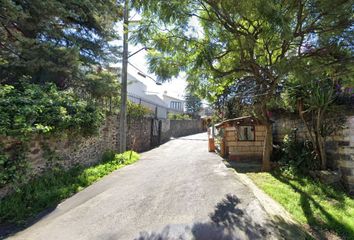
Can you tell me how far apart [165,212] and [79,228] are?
5.10 feet

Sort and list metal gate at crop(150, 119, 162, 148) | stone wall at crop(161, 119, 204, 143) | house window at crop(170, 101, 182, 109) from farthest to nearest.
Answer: house window at crop(170, 101, 182, 109) < stone wall at crop(161, 119, 204, 143) < metal gate at crop(150, 119, 162, 148)

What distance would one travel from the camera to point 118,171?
855cm

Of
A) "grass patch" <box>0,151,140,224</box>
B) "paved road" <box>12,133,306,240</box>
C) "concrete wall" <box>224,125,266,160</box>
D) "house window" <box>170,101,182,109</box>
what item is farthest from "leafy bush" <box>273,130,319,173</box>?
"house window" <box>170,101,182,109</box>

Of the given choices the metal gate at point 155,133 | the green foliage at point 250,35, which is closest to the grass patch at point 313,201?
the green foliage at point 250,35

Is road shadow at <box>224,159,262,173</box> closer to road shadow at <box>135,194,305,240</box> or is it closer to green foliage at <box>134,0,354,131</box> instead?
green foliage at <box>134,0,354,131</box>

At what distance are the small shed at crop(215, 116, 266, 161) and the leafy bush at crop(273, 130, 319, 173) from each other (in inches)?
75.8

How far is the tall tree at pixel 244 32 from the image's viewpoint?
4.27 metres

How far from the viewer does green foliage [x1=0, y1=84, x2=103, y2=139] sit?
499 centimetres

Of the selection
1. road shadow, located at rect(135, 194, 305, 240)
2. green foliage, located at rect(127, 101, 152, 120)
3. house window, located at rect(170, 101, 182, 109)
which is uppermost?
house window, located at rect(170, 101, 182, 109)

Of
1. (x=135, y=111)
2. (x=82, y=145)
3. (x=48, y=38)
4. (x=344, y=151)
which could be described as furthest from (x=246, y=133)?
(x=48, y=38)

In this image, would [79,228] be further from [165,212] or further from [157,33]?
[157,33]

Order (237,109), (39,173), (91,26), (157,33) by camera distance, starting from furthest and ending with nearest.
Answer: (237,109) → (91,26) → (39,173) → (157,33)

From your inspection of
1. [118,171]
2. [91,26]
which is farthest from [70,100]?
[91,26]

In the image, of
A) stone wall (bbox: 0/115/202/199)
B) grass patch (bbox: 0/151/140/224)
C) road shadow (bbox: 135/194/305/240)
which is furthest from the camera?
stone wall (bbox: 0/115/202/199)
